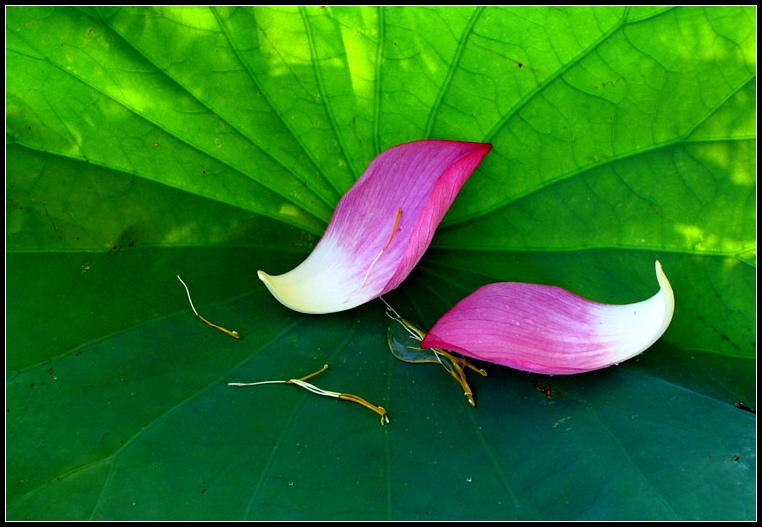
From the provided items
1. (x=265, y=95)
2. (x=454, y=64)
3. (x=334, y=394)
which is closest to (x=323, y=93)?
(x=265, y=95)

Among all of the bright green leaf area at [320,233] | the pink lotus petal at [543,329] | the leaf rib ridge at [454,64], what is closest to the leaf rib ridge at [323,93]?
the bright green leaf area at [320,233]

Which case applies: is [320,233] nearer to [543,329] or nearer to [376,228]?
[376,228]

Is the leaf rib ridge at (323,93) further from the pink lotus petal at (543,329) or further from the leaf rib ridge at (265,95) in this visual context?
the pink lotus petal at (543,329)

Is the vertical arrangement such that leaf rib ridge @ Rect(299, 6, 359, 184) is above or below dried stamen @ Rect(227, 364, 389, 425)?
above

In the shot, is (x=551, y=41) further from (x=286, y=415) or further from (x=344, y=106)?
(x=286, y=415)

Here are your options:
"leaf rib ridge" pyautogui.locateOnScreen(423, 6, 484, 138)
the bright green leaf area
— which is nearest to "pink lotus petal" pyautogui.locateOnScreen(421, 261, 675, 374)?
the bright green leaf area

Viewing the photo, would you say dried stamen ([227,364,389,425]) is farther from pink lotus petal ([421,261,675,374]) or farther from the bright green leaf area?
pink lotus petal ([421,261,675,374])

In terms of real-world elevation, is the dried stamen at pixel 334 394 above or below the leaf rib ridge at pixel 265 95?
below
